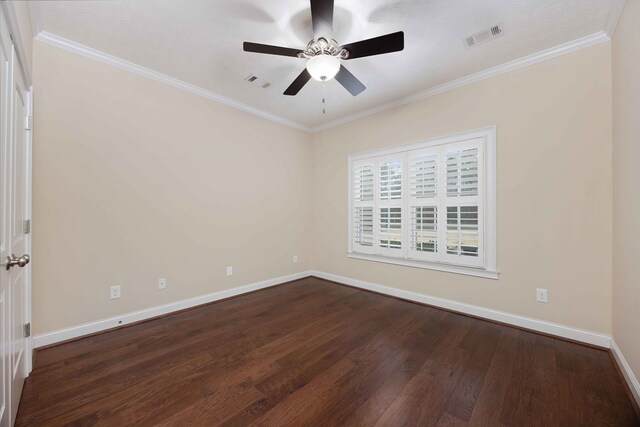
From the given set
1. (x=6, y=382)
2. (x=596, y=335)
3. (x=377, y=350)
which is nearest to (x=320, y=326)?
(x=377, y=350)

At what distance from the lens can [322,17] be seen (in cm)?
185

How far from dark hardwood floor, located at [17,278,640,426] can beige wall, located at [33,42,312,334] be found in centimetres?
53

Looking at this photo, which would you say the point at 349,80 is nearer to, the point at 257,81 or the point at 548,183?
the point at 257,81

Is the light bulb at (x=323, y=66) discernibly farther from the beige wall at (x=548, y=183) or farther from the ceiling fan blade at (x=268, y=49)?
the beige wall at (x=548, y=183)

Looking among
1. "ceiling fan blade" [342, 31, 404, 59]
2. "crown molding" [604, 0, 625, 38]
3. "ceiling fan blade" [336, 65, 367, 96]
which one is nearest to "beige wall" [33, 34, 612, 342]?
"crown molding" [604, 0, 625, 38]

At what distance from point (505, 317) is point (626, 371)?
942 millimetres

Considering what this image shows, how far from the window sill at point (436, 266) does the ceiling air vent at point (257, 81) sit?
2753 millimetres

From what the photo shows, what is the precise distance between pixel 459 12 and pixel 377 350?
9.42ft

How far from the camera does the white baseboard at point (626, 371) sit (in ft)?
5.42

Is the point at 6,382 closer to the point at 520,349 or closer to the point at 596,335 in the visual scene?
the point at 520,349

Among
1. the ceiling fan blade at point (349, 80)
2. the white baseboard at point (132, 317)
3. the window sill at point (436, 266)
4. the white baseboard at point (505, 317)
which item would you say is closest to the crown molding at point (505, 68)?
the ceiling fan blade at point (349, 80)

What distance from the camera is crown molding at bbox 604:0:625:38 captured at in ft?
6.37

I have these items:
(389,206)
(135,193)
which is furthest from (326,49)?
(135,193)

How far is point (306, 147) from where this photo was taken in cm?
479
